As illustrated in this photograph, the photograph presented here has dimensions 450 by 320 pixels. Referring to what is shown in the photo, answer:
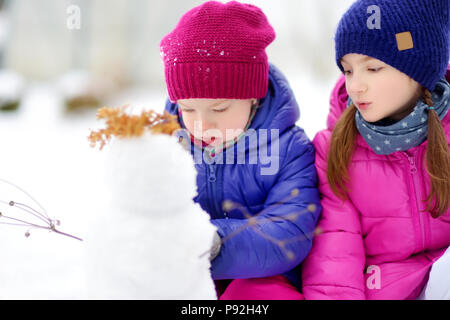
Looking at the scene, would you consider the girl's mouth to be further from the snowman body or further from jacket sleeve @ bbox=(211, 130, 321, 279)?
the snowman body

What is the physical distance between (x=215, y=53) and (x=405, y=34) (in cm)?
38

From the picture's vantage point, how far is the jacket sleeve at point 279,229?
868 millimetres

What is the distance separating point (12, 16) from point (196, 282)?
153 inches

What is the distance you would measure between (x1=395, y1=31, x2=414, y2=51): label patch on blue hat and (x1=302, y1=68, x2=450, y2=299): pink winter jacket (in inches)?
8.5

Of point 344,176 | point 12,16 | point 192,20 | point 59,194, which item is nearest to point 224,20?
point 192,20

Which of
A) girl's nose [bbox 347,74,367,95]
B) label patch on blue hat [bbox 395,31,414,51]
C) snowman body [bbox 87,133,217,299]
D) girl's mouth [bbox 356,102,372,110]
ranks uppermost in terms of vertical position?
label patch on blue hat [bbox 395,31,414,51]

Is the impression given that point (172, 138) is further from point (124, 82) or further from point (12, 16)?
point (12, 16)

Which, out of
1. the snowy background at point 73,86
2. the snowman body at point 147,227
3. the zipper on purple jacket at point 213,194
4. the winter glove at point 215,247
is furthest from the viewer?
the snowy background at point 73,86

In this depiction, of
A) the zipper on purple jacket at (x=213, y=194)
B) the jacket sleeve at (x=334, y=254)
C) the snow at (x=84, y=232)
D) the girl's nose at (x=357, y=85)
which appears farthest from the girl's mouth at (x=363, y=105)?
the snow at (x=84, y=232)

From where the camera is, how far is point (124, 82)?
3.99 metres

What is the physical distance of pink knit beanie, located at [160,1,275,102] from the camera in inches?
36.8

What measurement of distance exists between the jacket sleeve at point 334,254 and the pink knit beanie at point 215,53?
293 millimetres

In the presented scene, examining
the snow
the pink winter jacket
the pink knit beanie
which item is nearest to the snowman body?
the snow

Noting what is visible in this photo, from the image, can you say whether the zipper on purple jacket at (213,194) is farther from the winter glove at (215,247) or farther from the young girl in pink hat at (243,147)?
the winter glove at (215,247)
